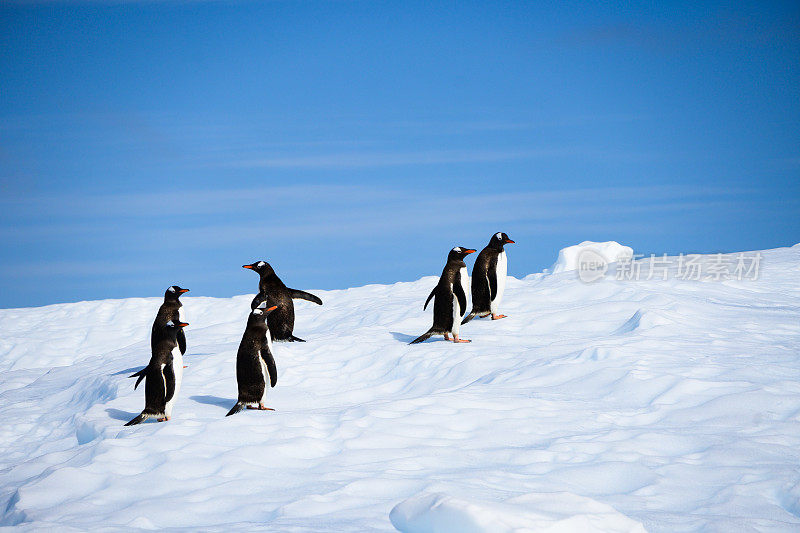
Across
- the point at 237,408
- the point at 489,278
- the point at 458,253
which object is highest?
the point at 458,253

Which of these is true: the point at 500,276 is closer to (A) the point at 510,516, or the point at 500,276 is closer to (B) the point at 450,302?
(B) the point at 450,302

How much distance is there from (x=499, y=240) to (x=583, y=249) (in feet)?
59.6

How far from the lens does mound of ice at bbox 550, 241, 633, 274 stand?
28656 millimetres

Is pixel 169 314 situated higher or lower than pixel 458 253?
lower

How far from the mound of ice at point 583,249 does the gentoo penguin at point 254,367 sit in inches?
868

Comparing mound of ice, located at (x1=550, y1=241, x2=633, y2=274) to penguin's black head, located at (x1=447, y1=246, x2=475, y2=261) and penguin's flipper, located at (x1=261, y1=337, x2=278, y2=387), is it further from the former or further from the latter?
penguin's flipper, located at (x1=261, y1=337, x2=278, y2=387)

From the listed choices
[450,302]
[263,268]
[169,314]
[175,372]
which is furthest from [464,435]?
[263,268]

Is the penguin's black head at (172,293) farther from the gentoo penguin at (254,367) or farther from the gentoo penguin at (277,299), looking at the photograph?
the gentoo penguin at (254,367)

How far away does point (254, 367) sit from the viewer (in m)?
7.61

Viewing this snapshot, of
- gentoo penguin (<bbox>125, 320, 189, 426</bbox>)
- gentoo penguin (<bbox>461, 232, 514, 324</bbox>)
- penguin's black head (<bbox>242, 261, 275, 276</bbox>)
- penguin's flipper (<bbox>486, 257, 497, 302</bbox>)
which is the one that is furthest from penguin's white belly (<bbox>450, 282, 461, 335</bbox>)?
gentoo penguin (<bbox>125, 320, 189, 426</bbox>)

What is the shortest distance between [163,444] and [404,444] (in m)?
1.97

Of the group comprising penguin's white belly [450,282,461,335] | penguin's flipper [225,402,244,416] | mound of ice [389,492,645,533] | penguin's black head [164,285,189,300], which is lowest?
penguin's flipper [225,402,244,416]

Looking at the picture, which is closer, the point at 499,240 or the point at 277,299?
the point at 277,299

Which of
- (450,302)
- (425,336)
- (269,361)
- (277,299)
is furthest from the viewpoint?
(277,299)
